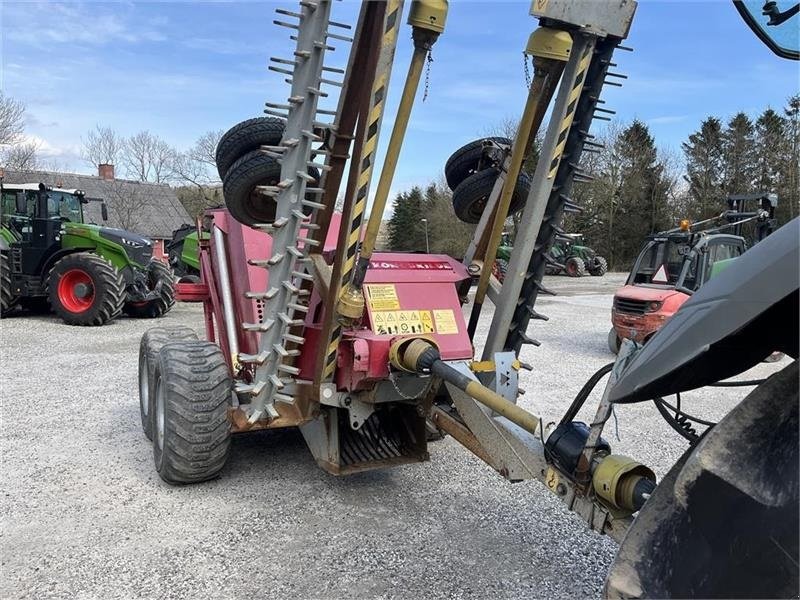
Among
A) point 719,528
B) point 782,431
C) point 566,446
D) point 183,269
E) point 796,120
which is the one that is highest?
point 796,120

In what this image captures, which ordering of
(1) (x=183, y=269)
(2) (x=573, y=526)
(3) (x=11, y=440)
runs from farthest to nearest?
(1) (x=183, y=269) → (3) (x=11, y=440) → (2) (x=573, y=526)

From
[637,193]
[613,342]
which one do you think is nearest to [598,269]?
[637,193]

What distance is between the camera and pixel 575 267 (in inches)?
1068

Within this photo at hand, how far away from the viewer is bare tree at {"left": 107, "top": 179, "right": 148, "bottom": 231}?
33312 mm

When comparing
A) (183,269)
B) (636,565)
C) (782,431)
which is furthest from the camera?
(183,269)

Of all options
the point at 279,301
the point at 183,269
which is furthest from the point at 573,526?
the point at 183,269

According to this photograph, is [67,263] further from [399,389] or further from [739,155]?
[739,155]

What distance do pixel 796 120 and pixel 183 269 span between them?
27183 millimetres

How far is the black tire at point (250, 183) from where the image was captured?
364 centimetres

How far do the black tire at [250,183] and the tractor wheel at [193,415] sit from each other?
929 mm

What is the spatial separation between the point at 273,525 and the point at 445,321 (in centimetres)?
145

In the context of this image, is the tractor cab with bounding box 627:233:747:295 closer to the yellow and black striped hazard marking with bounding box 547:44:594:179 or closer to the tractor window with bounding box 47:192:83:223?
the yellow and black striped hazard marking with bounding box 547:44:594:179

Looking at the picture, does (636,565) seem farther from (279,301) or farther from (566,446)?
(279,301)

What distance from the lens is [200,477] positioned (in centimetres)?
397
